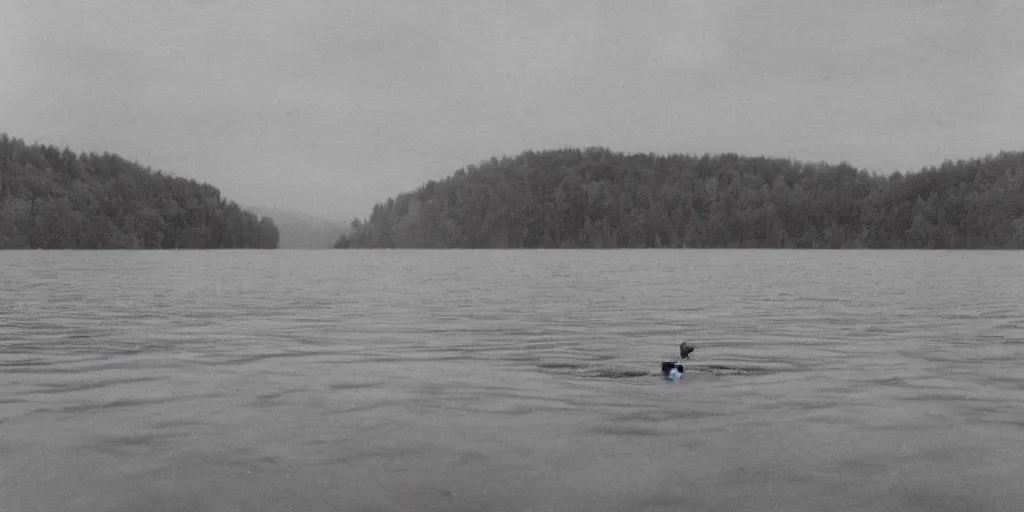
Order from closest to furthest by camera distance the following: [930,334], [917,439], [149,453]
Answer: [149,453] → [917,439] → [930,334]

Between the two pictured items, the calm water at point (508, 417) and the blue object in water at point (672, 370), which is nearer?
the calm water at point (508, 417)

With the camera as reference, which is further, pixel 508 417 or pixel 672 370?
pixel 672 370

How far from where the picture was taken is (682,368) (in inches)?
819

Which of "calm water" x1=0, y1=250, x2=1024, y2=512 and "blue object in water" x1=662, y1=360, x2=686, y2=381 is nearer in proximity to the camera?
"calm water" x1=0, y1=250, x2=1024, y2=512

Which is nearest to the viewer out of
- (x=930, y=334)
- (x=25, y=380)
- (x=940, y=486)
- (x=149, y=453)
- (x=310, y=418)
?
(x=940, y=486)

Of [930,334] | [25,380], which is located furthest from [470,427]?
[930,334]

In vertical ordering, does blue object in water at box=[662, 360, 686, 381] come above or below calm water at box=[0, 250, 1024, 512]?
above

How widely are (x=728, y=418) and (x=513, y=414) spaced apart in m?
3.39

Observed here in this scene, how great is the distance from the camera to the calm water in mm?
12109

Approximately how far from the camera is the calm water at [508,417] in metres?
12.1

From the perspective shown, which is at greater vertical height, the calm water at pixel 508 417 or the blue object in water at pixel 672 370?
the blue object in water at pixel 672 370

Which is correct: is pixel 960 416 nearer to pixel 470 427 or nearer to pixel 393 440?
pixel 470 427

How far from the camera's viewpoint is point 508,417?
54.6ft

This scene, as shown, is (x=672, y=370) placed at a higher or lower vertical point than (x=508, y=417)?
higher
